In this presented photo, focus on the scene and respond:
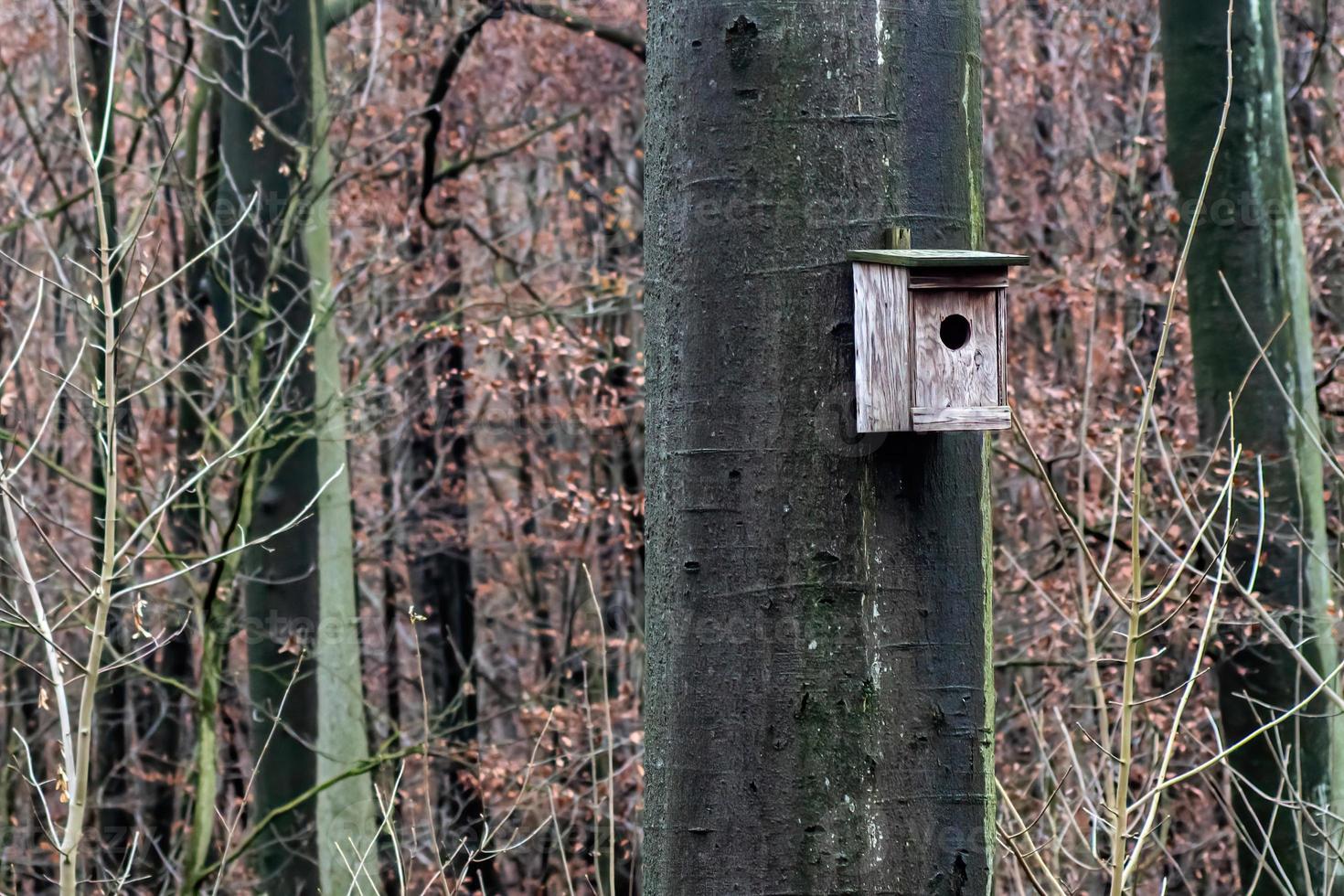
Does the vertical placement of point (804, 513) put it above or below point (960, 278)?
below

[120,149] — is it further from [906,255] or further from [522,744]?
[906,255]

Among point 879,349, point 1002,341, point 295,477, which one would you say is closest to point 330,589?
point 295,477

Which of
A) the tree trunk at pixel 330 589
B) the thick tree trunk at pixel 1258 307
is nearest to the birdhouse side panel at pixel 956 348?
the thick tree trunk at pixel 1258 307

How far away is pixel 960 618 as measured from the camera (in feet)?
6.37

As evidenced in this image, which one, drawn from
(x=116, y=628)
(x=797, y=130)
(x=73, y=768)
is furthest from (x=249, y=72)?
(x=797, y=130)

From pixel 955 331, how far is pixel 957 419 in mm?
172

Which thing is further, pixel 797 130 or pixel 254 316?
pixel 254 316

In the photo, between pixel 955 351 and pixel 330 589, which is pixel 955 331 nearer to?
pixel 955 351

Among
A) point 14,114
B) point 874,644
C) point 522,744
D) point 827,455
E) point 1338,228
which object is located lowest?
point 522,744

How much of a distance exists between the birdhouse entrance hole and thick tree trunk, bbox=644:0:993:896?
0.14 m

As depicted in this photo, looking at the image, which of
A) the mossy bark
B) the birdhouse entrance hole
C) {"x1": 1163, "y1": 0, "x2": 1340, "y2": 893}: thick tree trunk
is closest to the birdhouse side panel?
the birdhouse entrance hole

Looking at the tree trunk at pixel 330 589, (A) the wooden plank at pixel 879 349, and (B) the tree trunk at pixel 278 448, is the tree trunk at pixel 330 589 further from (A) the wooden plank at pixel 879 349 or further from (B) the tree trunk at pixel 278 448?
(A) the wooden plank at pixel 879 349

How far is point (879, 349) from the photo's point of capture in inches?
75.9

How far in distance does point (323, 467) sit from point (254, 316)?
1009mm
